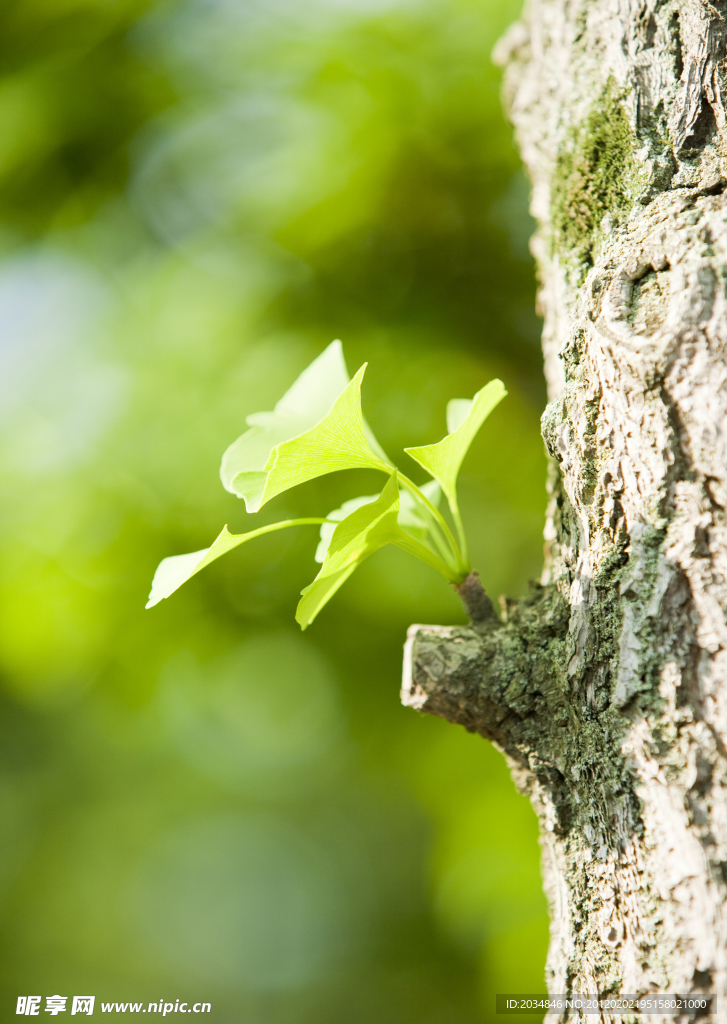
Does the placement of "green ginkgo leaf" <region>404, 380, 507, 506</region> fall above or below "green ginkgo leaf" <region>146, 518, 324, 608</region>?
above

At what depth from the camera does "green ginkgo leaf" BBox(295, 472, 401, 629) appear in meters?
0.37

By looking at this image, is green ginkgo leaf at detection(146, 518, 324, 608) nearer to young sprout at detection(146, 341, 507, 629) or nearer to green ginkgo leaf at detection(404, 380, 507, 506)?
young sprout at detection(146, 341, 507, 629)

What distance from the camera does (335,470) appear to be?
428mm

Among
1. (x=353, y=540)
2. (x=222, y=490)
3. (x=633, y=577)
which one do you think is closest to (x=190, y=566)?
(x=353, y=540)

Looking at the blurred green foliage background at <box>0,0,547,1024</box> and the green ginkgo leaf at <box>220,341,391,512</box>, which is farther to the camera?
the blurred green foliage background at <box>0,0,547,1024</box>

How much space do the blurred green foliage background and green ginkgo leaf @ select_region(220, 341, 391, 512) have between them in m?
0.56

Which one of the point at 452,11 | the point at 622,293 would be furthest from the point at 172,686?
the point at 452,11

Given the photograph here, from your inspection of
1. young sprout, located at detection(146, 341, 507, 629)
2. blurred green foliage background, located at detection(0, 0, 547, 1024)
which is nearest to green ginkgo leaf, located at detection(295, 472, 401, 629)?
young sprout, located at detection(146, 341, 507, 629)

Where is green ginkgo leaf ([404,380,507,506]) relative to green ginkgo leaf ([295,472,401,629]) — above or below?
above

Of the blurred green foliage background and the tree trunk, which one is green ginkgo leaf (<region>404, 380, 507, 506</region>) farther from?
the blurred green foliage background

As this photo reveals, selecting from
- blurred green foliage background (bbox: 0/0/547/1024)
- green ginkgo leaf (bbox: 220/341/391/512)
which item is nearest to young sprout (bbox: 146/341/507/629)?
green ginkgo leaf (bbox: 220/341/391/512)

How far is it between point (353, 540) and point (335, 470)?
0.20 feet

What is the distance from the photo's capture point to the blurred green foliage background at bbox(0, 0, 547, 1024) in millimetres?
1081

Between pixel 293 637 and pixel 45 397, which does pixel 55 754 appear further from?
pixel 45 397
